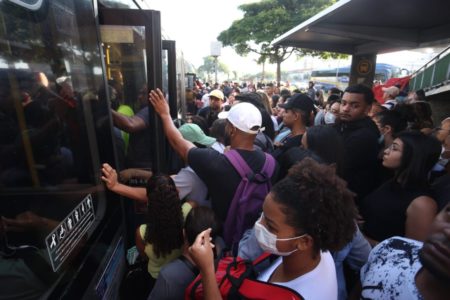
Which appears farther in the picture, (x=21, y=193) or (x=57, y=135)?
(x=57, y=135)

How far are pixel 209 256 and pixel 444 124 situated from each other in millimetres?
3776

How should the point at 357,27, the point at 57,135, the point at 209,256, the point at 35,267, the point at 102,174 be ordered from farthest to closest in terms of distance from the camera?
the point at 357,27 → the point at 102,174 → the point at 57,135 → the point at 209,256 → the point at 35,267

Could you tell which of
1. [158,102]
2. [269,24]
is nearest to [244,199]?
[158,102]

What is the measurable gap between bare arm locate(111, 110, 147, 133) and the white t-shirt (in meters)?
1.71

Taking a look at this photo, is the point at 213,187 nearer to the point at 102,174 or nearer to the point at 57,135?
the point at 102,174

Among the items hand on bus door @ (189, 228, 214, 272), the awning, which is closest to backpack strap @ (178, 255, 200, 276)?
hand on bus door @ (189, 228, 214, 272)

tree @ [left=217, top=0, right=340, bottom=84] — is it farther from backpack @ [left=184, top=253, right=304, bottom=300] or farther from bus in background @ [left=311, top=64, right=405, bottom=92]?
backpack @ [left=184, top=253, right=304, bottom=300]

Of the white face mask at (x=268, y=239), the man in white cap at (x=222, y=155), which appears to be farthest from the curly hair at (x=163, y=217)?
the white face mask at (x=268, y=239)

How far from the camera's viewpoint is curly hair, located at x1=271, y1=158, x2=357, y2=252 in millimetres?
1334

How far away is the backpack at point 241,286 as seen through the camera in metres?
1.24

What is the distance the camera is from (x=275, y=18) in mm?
22328

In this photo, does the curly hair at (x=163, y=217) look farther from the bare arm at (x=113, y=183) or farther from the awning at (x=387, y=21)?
the awning at (x=387, y=21)

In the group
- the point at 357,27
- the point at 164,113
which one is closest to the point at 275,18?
the point at 357,27

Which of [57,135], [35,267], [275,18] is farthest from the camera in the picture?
[275,18]
